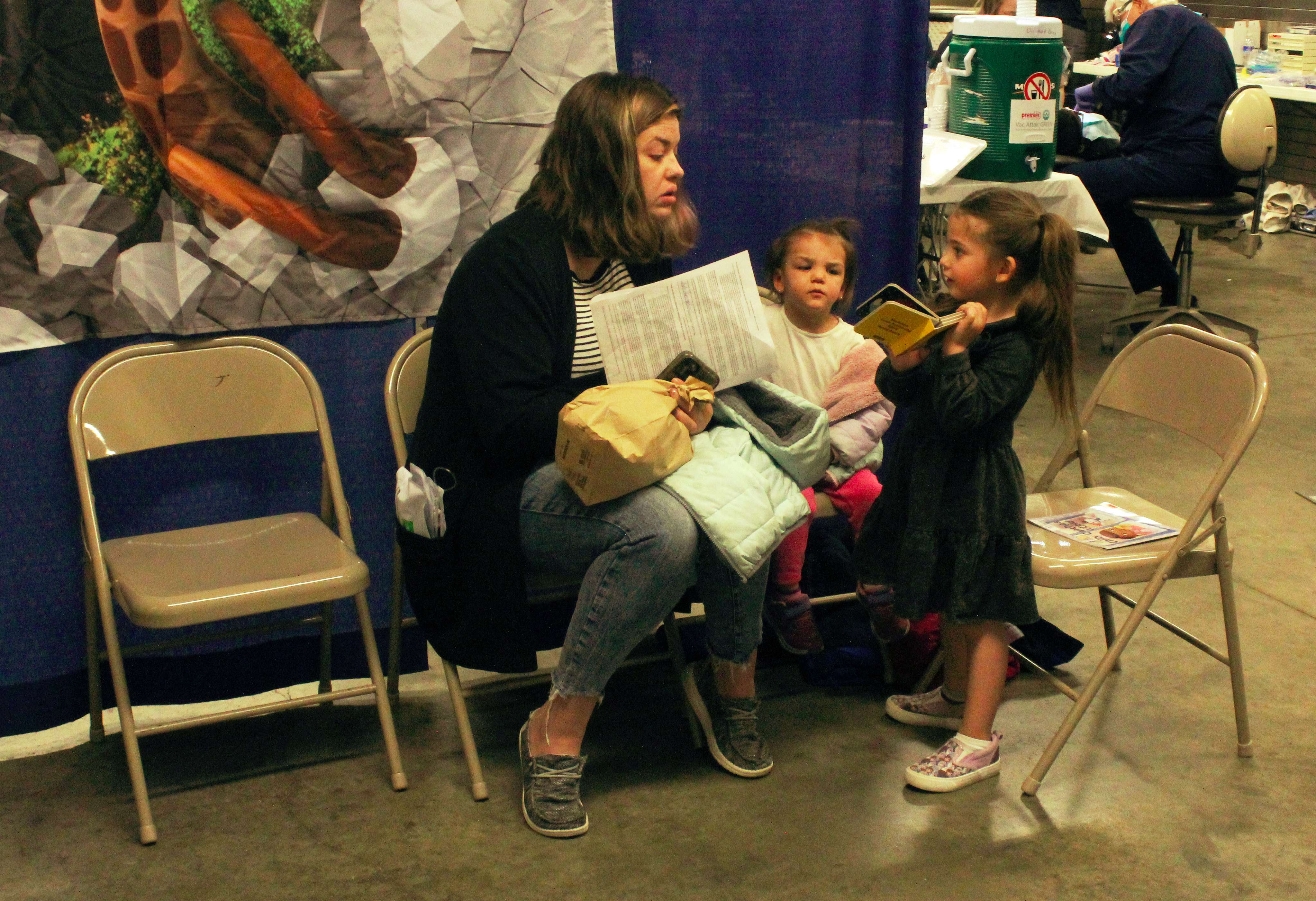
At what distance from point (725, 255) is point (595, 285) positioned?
58 centimetres

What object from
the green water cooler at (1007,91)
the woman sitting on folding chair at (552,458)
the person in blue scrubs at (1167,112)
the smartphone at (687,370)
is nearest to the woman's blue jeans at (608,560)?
the woman sitting on folding chair at (552,458)

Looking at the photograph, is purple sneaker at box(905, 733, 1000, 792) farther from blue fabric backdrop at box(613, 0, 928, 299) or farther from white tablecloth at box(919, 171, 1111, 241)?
white tablecloth at box(919, 171, 1111, 241)

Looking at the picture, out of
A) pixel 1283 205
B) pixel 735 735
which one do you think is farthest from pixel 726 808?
pixel 1283 205

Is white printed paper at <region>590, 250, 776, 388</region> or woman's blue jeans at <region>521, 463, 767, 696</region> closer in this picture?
woman's blue jeans at <region>521, 463, 767, 696</region>

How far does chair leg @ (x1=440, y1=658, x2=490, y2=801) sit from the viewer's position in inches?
98.0

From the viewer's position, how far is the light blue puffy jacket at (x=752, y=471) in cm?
231

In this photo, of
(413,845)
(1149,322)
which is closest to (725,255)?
(413,845)

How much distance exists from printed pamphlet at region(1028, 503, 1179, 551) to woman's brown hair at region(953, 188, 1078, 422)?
332mm

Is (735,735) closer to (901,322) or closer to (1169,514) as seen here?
(901,322)

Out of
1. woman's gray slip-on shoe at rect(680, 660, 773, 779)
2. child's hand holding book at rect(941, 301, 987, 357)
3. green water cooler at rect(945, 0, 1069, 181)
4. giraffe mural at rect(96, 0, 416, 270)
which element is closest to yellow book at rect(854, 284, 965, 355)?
child's hand holding book at rect(941, 301, 987, 357)

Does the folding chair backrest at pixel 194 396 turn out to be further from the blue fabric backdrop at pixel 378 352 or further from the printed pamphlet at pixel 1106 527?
the printed pamphlet at pixel 1106 527

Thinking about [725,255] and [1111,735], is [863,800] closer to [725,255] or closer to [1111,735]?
[1111,735]

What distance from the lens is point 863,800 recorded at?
8.16ft

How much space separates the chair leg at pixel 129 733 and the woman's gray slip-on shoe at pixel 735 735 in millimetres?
1077
